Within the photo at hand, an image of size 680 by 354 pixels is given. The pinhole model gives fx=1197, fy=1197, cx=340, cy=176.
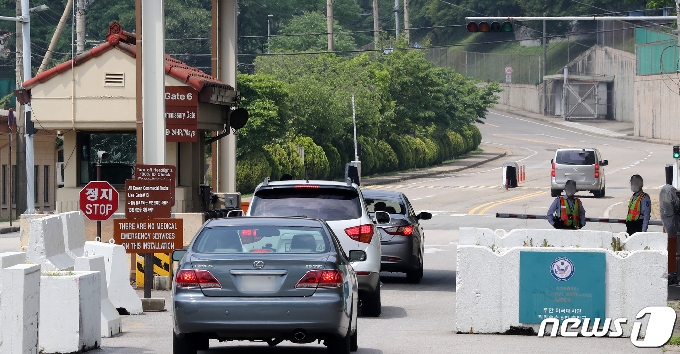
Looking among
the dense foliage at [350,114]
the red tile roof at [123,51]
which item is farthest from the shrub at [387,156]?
the red tile roof at [123,51]

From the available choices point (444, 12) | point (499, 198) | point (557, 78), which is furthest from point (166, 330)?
point (444, 12)

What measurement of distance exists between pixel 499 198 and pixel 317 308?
3759 cm

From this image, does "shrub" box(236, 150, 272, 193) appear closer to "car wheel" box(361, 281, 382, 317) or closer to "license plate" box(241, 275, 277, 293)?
"car wheel" box(361, 281, 382, 317)

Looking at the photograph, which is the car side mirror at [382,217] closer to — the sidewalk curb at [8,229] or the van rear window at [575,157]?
the sidewalk curb at [8,229]

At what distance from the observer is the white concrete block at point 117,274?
14875mm

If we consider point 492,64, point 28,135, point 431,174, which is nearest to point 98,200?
point 28,135

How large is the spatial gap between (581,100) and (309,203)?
95082 mm

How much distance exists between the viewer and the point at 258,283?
1048cm

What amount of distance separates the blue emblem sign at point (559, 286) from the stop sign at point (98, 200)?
23.1ft

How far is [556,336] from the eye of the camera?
43.0 feet

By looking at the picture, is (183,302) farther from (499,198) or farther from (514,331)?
(499,198)

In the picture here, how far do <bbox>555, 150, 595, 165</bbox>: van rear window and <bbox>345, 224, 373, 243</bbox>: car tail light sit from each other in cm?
3265

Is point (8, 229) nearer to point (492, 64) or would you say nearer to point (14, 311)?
point (14, 311)

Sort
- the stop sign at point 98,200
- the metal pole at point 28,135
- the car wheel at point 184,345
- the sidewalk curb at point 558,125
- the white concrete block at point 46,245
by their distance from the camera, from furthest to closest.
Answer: the sidewalk curb at point 558,125 < the metal pole at point 28,135 < the stop sign at point 98,200 < the white concrete block at point 46,245 < the car wheel at point 184,345
